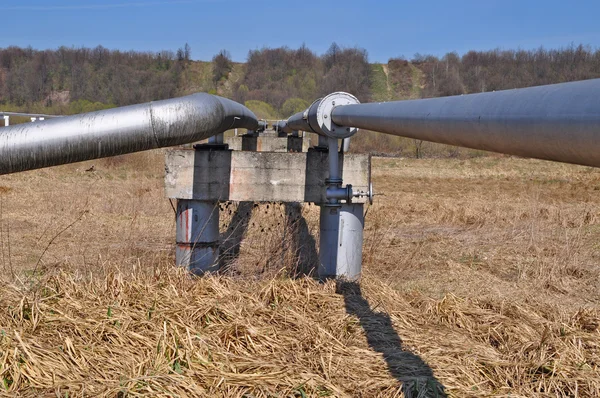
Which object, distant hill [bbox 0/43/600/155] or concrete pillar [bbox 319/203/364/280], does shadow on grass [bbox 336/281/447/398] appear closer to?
concrete pillar [bbox 319/203/364/280]

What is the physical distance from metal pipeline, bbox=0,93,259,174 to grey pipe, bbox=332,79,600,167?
179 cm

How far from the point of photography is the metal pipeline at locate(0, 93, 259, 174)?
3.85 meters

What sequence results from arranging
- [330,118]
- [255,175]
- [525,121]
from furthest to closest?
[255,175] → [330,118] → [525,121]

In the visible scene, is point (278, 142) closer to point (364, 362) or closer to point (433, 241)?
point (433, 241)

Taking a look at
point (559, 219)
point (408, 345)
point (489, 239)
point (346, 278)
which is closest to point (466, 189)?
point (559, 219)

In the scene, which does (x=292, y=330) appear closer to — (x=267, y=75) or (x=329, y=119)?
(x=329, y=119)

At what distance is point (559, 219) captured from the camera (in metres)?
12.8

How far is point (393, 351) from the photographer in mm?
3994

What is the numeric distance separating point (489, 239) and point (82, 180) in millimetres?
13207

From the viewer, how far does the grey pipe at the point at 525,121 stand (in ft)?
5.41

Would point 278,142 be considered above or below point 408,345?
above

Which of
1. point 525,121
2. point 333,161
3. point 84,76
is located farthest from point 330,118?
point 84,76

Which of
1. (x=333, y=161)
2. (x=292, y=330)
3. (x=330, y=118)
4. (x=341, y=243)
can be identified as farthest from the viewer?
(x=341, y=243)

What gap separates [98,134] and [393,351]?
210cm
